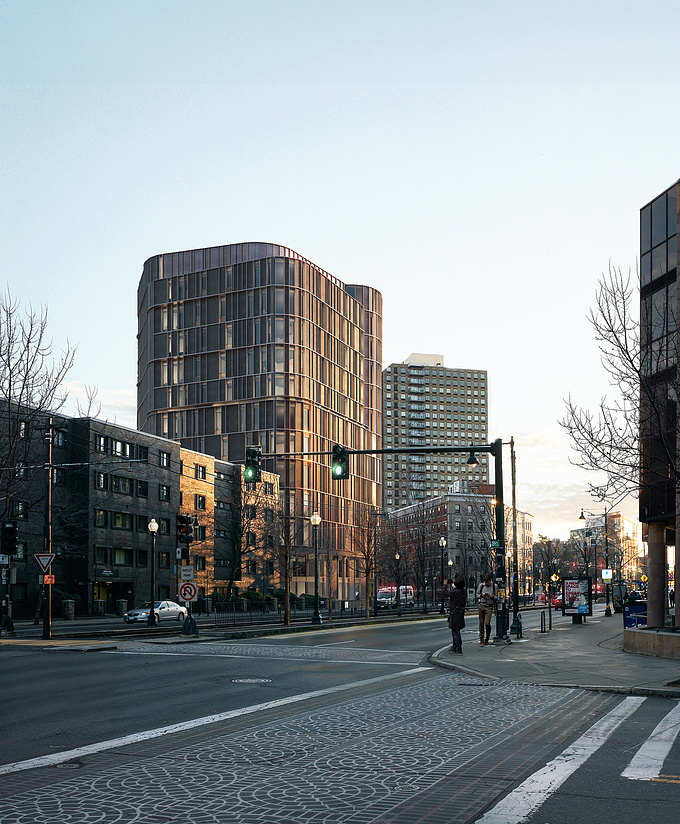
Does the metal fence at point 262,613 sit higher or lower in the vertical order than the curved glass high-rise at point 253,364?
lower

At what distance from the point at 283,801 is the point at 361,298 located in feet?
423

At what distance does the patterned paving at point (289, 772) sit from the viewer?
6.83 meters

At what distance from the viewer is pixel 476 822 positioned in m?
6.48

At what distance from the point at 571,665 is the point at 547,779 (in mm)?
11592

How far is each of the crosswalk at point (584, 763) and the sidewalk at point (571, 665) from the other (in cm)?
313

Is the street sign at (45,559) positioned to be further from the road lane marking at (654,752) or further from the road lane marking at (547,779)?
the road lane marking at (654,752)

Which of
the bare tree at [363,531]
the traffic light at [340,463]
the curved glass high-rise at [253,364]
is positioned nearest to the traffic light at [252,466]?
the traffic light at [340,463]

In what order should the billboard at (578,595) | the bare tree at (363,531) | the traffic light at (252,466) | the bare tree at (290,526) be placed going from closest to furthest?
the traffic light at (252,466) → the billboard at (578,595) → the bare tree at (363,531) → the bare tree at (290,526)

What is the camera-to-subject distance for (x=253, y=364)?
108m

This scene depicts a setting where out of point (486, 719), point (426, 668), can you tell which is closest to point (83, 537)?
point (426, 668)

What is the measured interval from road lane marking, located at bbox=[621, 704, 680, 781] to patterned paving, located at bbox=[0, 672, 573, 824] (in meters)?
1.52

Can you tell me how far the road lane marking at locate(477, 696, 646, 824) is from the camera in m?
6.70

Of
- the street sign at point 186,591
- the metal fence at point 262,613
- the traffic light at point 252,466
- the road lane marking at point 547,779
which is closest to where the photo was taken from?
the road lane marking at point 547,779

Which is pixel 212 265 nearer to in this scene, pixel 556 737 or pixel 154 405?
pixel 154 405
